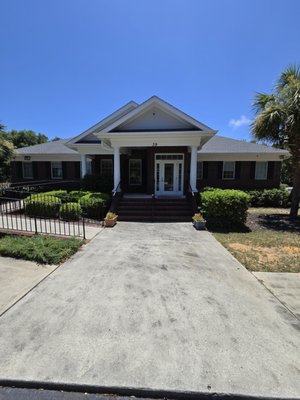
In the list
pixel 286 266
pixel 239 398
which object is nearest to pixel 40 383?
pixel 239 398

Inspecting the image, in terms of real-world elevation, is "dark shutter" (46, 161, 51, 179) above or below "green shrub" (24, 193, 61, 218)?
above

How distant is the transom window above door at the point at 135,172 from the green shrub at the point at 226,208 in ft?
25.7

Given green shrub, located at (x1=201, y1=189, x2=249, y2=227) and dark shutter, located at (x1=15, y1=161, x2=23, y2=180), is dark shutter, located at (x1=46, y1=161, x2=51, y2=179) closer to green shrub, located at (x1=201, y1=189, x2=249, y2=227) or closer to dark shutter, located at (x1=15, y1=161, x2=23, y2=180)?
dark shutter, located at (x1=15, y1=161, x2=23, y2=180)

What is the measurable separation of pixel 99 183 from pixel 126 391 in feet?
42.1

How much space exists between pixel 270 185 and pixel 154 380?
60.6 feet

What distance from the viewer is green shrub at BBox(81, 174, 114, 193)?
563 inches

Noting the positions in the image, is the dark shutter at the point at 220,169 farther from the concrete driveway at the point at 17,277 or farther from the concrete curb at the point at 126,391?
the concrete curb at the point at 126,391

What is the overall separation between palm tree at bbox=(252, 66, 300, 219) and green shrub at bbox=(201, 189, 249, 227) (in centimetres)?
346

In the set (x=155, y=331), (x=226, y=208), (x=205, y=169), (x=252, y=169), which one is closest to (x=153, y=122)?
(x=205, y=169)

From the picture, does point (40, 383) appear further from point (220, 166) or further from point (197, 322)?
point (220, 166)

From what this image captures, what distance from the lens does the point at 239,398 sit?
2277 mm

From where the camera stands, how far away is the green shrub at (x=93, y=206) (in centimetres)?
1130

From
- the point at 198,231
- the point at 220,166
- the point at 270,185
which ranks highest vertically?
the point at 220,166

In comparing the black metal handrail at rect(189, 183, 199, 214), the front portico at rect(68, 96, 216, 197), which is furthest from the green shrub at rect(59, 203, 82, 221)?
the black metal handrail at rect(189, 183, 199, 214)
